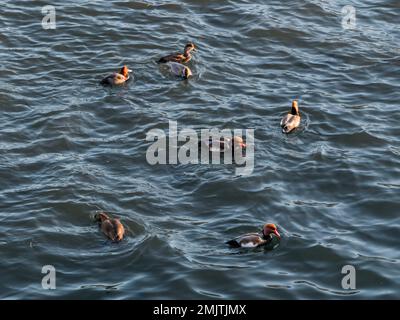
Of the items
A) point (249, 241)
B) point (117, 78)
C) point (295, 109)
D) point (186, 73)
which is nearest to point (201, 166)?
point (295, 109)

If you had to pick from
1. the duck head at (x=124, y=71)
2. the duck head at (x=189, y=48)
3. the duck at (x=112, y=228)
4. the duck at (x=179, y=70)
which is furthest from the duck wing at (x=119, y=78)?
the duck at (x=112, y=228)

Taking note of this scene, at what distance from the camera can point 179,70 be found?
23.5m

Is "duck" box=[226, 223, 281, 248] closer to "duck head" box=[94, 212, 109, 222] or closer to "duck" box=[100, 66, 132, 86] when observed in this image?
→ "duck head" box=[94, 212, 109, 222]

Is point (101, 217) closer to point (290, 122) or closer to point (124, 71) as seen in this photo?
point (290, 122)

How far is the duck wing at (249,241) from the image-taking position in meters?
17.0

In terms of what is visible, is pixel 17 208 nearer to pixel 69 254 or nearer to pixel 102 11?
pixel 69 254

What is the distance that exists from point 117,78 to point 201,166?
3.96 meters

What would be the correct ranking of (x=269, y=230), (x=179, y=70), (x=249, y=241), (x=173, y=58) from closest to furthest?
(x=249, y=241), (x=269, y=230), (x=179, y=70), (x=173, y=58)

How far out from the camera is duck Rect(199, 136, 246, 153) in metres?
20.4

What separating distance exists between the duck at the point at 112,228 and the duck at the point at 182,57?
7.42 meters

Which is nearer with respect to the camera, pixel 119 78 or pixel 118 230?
pixel 118 230

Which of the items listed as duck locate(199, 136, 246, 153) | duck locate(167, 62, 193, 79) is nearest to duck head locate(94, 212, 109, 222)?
duck locate(199, 136, 246, 153)

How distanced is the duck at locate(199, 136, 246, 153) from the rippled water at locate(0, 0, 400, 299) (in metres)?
0.52
